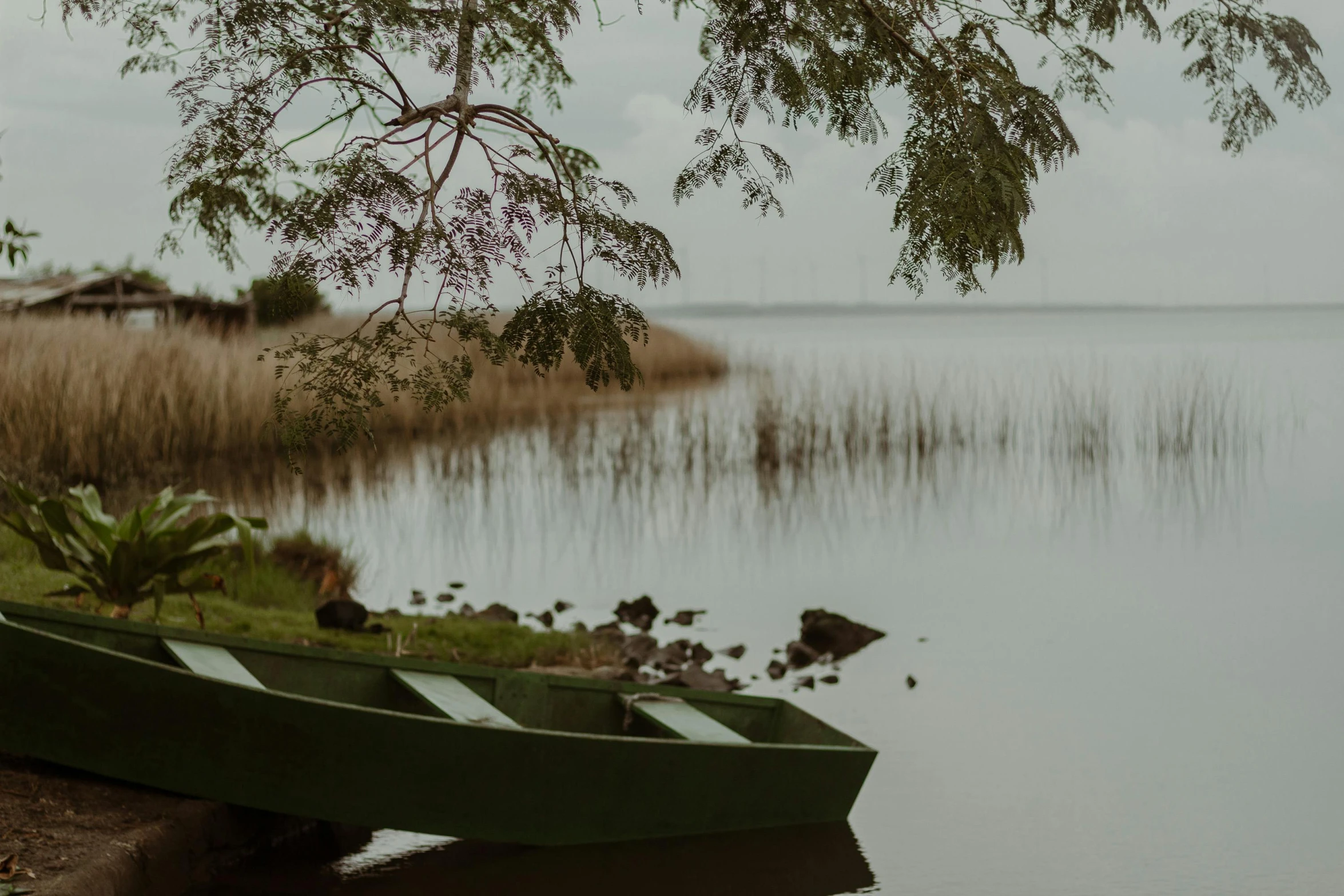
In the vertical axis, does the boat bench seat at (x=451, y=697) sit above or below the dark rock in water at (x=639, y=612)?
above

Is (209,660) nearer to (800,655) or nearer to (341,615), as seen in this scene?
(341,615)

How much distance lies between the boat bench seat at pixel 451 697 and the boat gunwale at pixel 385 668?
6 centimetres

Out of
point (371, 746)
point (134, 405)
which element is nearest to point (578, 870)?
point (371, 746)

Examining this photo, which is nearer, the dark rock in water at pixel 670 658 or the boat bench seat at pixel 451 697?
the boat bench seat at pixel 451 697

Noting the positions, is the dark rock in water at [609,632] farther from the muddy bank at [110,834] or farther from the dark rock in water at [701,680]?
the muddy bank at [110,834]

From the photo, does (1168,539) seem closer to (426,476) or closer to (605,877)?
(426,476)

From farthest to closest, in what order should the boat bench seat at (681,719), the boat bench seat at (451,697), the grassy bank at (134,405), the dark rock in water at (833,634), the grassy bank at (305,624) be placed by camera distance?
the grassy bank at (134,405)
the dark rock in water at (833,634)
the grassy bank at (305,624)
the boat bench seat at (681,719)
the boat bench seat at (451,697)

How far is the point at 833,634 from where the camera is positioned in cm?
902

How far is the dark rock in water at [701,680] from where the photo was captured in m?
7.14

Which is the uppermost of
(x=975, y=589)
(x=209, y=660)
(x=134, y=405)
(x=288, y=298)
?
(x=288, y=298)

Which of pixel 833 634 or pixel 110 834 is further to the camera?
pixel 833 634

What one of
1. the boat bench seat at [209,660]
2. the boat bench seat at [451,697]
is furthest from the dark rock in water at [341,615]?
the boat bench seat at [209,660]

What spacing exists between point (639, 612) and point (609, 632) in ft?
3.40

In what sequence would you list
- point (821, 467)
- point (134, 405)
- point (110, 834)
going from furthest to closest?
point (821, 467)
point (134, 405)
point (110, 834)
